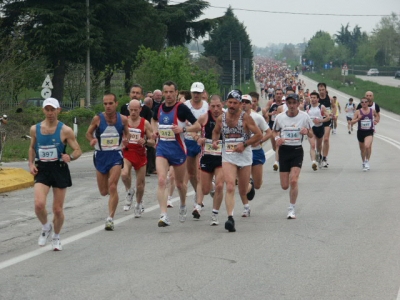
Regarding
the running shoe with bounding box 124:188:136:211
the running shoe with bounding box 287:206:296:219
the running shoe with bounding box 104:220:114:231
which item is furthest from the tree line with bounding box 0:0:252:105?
the running shoe with bounding box 104:220:114:231

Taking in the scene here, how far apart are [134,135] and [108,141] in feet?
5.22

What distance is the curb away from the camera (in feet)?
61.9

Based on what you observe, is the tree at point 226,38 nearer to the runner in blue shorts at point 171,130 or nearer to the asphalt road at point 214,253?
the asphalt road at point 214,253

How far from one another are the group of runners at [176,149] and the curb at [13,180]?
3.67 metres

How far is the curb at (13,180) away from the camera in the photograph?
18.9m

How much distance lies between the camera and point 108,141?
13.3 metres

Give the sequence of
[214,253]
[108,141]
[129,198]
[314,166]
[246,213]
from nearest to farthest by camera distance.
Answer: [214,253] → [108,141] → [246,213] → [129,198] → [314,166]

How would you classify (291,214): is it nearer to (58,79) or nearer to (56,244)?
(56,244)

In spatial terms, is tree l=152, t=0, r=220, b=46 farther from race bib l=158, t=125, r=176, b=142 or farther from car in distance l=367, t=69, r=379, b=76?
car in distance l=367, t=69, r=379, b=76

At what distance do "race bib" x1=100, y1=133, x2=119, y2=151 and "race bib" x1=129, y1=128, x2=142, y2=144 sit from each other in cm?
147

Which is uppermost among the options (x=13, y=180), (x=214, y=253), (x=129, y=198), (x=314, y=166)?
(x=214, y=253)

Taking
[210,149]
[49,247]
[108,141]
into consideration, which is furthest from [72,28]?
[49,247]

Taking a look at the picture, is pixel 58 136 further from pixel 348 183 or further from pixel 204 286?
pixel 348 183

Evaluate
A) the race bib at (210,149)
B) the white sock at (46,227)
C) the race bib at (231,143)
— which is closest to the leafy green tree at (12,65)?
the race bib at (210,149)
